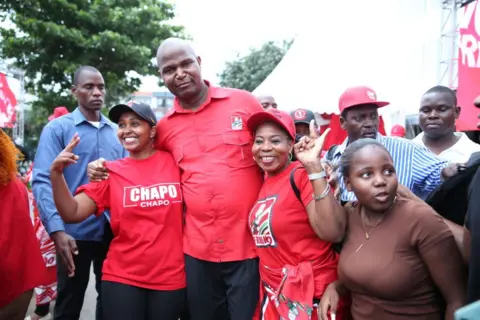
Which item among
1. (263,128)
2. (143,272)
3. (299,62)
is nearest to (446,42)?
(299,62)

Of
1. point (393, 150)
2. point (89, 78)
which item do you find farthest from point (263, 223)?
point (89, 78)

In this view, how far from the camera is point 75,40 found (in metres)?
11.9

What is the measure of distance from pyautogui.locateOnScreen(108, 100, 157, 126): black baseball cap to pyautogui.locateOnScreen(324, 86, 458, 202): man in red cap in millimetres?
1271

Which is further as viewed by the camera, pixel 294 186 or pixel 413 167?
pixel 413 167

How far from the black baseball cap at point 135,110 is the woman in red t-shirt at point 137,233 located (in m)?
0.02

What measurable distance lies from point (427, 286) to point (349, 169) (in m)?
0.65

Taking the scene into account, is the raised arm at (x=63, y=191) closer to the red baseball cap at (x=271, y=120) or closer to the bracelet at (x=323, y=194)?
the red baseball cap at (x=271, y=120)

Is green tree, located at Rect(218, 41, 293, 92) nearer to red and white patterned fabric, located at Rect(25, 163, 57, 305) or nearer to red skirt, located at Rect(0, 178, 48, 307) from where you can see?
red and white patterned fabric, located at Rect(25, 163, 57, 305)

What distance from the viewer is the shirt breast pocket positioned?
2867 mm

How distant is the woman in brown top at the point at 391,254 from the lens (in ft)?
6.54

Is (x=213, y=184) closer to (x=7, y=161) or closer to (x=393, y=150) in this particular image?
(x=393, y=150)

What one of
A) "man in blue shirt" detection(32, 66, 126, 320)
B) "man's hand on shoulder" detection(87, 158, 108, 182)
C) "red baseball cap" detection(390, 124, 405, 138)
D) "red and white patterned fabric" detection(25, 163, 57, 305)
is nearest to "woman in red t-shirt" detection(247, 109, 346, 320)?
"man's hand on shoulder" detection(87, 158, 108, 182)

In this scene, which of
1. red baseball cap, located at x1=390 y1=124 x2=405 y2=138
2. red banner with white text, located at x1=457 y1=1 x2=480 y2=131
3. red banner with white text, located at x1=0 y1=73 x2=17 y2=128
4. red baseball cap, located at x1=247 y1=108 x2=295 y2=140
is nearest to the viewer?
red baseball cap, located at x1=247 y1=108 x2=295 y2=140

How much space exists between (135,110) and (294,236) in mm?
1300
